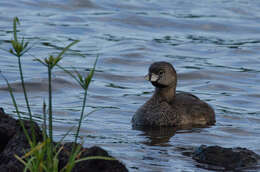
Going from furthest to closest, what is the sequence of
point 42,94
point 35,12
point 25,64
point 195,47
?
1. point 35,12
2. point 195,47
3. point 25,64
4. point 42,94

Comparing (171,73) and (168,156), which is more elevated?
(171,73)

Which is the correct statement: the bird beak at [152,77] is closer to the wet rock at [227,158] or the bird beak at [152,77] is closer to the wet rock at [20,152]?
the wet rock at [227,158]

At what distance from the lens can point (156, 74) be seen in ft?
A: 32.4

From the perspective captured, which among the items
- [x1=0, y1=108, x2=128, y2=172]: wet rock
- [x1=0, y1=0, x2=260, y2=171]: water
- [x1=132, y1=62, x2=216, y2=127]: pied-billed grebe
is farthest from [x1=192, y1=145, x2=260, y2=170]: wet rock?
[x1=132, y1=62, x2=216, y2=127]: pied-billed grebe

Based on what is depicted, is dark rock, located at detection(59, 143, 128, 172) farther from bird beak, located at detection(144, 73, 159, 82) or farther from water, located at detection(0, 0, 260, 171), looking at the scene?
bird beak, located at detection(144, 73, 159, 82)

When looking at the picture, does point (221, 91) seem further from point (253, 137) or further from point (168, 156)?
point (168, 156)

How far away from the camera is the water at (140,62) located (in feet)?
29.0

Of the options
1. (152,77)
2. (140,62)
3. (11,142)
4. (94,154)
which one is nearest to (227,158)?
(94,154)

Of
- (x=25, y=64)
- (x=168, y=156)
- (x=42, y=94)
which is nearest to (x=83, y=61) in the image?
(x=25, y=64)

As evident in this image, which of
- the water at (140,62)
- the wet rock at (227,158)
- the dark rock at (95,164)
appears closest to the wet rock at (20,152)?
the dark rock at (95,164)

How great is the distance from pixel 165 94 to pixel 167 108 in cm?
31

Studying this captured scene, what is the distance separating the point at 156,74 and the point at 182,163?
2745mm

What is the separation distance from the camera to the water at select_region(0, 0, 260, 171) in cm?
883

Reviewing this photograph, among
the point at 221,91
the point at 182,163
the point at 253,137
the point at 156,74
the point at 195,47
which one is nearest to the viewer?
the point at 182,163
